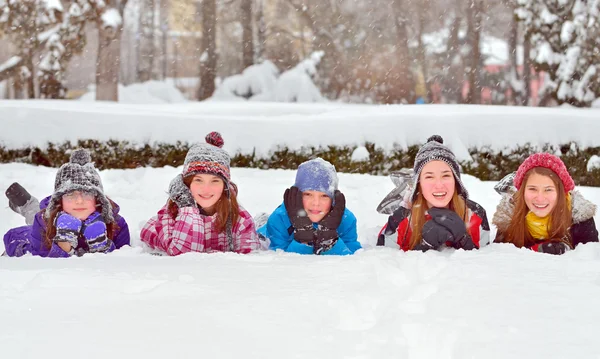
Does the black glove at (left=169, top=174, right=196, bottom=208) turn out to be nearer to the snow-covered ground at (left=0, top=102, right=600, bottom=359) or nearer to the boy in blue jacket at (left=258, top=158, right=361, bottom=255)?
the snow-covered ground at (left=0, top=102, right=600, bottom=359)

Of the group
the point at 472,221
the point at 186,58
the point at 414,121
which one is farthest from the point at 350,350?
the point at 186,58

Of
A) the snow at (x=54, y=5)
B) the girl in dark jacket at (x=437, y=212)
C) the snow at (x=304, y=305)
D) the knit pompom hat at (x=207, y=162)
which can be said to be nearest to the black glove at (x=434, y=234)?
the girl in dark jacket at (x=437, y=212)

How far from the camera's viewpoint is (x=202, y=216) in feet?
13.0

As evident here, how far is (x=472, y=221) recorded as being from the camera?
3.90 metres

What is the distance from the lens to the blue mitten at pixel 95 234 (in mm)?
3881

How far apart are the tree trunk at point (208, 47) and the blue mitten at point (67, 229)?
1573 cm

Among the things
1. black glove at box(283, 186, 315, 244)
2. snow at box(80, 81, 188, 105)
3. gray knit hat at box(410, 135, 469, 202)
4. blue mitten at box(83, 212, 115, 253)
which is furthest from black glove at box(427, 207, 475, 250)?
snow at box(80, 81, 188, 105)

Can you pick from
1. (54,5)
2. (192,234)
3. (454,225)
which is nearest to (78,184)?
(192,234)

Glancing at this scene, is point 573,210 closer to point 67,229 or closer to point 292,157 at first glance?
point 67,229

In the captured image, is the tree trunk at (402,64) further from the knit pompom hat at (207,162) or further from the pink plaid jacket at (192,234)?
the pink plaid jacket at (192,234)

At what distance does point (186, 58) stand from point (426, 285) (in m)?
41.1

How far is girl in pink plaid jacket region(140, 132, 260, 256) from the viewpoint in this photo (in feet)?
12.6

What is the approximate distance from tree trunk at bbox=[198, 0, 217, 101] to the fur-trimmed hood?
52.4ft

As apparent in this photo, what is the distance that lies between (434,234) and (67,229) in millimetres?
2150
